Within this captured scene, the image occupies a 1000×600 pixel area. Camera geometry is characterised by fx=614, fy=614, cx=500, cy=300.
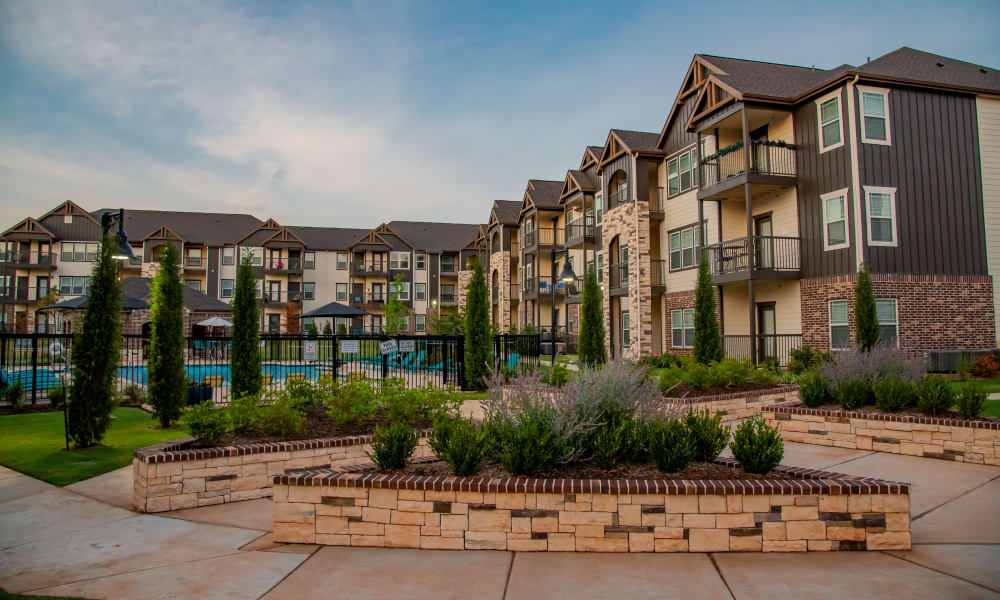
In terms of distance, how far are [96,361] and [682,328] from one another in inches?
793

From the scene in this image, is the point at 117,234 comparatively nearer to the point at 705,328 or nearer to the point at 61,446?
the point at 61,446

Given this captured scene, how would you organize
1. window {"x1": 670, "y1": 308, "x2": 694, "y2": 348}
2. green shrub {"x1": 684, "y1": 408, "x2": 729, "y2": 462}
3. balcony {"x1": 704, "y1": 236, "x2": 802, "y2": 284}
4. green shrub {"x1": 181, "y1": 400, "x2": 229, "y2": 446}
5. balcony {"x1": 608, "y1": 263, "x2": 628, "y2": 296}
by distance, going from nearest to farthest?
1. green shrub {"x1": 684, "y1": 408, "x2": 729, "y2": 462}
2. green shrub {"x1": 181, "y1": 400, "x2": 229, "y2": 446}
3. balcony {"x1": 704, "y1": 236, "x2": 802, "y2": 284}
4. window {"x1": 670, "y1": 308, "x2": 694, "y2": 348}
5. balcony {"x1": 608, "y1": 263, "x2": 628, "y2": 296}

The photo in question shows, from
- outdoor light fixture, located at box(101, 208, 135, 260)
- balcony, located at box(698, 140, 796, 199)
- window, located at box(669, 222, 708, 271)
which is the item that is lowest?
outdoor light fixture, located at box(101, 208, 135, 260)

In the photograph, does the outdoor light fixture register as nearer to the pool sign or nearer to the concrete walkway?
the concrete walkway

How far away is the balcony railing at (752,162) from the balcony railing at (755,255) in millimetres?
2170

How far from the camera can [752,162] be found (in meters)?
20.4

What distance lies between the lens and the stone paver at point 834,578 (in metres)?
3.84

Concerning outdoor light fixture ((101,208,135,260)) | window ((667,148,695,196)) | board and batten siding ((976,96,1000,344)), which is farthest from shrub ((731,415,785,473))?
window ((667,148,695,196))

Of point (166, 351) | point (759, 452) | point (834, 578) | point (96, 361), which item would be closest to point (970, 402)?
point (759, 452)

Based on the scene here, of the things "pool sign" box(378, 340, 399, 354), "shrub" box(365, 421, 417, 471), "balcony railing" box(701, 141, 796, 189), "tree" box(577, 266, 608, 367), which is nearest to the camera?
"shrub" box(365, 421, 417, 471)

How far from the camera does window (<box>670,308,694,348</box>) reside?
77.8ft

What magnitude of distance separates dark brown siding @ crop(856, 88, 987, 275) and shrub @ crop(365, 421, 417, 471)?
52.2ft

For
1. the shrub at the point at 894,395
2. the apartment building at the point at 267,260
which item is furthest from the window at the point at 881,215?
the apartment building at the point at 267,260

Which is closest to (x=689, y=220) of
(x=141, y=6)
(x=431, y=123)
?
(x=431, y=123)
